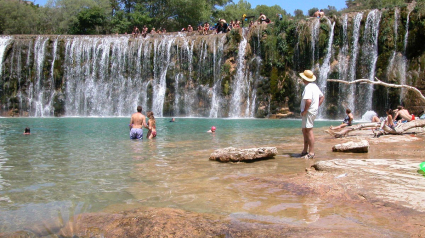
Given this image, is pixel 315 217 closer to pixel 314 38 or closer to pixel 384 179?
pixel 384 179

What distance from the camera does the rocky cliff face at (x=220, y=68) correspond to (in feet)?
79.2

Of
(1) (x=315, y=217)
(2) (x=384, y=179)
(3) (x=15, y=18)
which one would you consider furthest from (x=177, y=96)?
(1) (x=315, y=217)

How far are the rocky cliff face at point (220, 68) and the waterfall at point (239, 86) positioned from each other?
0.27 ft

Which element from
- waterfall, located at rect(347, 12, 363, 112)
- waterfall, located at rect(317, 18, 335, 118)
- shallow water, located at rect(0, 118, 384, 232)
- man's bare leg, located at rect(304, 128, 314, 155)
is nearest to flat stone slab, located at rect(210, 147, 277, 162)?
shallow water, located at rect(0, 118, 384, 232)

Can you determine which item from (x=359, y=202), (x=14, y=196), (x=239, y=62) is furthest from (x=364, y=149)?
(x=239, y=62)

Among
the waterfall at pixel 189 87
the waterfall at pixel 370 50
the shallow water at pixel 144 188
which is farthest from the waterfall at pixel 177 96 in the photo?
the shallow water at pixel 144 188

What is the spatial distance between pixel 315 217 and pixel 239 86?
89.7 ft

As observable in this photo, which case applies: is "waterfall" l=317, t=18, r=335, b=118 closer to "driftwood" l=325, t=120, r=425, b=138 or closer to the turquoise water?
"driftwood" l=325, t=120, r=425, b=138

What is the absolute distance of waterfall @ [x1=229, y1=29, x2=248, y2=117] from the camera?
30.3 meters

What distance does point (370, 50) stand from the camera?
2500 cm

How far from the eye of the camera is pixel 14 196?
14.9 ft

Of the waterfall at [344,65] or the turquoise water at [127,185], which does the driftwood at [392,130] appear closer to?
Result: the turquoise water at [127,185]

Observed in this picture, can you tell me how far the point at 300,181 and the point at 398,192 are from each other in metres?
1.20

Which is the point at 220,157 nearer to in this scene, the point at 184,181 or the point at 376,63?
the point at 184,181
